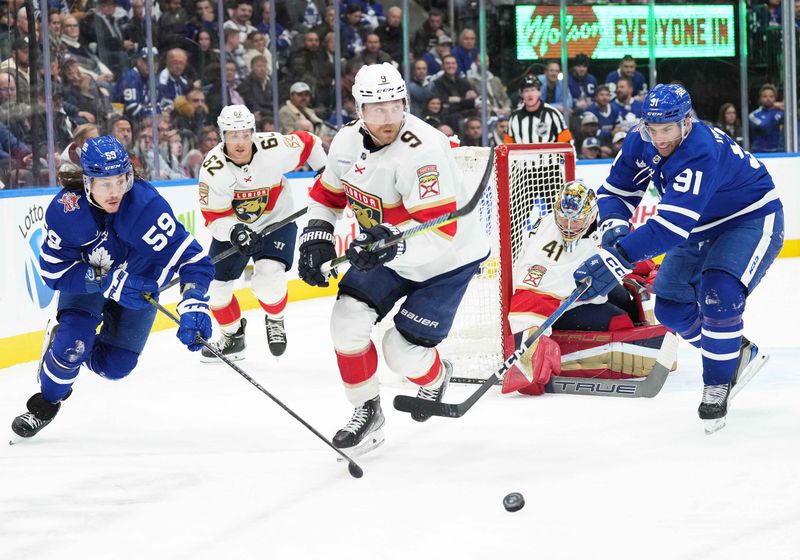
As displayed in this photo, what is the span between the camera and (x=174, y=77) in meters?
7.22

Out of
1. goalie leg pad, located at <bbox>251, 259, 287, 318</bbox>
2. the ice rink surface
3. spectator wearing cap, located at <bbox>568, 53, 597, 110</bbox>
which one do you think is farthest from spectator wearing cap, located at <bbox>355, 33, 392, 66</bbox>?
the ice rink surface

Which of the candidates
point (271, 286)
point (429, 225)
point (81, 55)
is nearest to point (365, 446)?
point (429, 225)

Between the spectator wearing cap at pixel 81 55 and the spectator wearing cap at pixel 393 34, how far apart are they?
2495mm

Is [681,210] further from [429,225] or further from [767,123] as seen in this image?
[767,123]

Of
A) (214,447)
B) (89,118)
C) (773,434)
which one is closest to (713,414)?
(773,434)

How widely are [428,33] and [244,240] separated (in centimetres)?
456

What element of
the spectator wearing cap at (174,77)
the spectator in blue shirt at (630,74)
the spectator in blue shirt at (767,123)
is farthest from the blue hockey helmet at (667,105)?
the spectator in blue shirt at (767,123)

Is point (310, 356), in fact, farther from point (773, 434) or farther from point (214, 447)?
point (773, 434)

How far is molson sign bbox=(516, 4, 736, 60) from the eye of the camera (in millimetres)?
8891

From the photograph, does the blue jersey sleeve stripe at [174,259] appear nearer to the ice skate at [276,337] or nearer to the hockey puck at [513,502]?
the hockey puck at [513,502]

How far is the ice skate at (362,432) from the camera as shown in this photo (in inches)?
130

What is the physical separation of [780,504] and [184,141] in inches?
202

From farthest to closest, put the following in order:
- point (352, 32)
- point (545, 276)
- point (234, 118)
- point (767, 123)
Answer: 1. point (767, 123)
2. point (352, 32)
3. point (234, 118)
4. point (545, 276)

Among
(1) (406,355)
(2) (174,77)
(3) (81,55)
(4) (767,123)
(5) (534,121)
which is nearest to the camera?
(1) (406,355)
